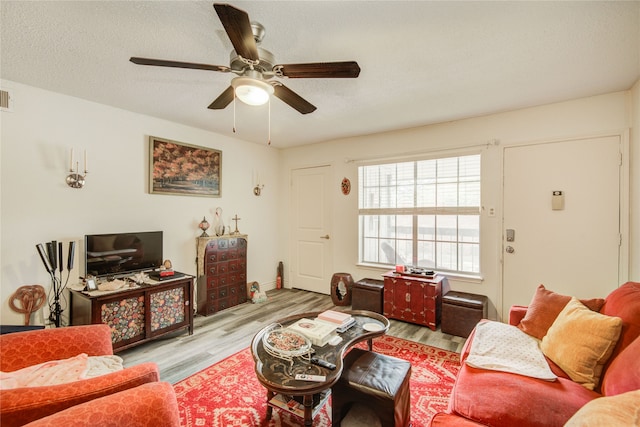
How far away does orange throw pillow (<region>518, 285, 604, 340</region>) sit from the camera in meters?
1.99

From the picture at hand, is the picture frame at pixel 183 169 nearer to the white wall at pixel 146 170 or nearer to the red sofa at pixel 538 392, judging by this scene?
the white wall at pixel 146 170

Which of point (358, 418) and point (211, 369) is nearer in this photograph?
point (358, 418)

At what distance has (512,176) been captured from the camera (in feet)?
10.5

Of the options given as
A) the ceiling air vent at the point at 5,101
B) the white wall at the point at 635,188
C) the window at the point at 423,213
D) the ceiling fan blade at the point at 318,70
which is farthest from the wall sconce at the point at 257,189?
the white wall at the point at 635,188

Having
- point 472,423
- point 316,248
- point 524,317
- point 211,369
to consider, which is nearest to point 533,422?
point 472,423

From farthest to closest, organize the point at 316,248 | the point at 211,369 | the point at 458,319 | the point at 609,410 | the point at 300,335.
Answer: the point at 316,248 → the point at 458,319 → the point at 211,369 → the point at 300,335 → the point at 609,410

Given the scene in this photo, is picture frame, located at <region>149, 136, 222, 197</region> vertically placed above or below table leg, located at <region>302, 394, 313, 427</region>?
above

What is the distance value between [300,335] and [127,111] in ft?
10.4

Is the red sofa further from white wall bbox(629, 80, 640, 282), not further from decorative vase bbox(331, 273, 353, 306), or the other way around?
decorative vase bbox(331, 273, 353, 306)

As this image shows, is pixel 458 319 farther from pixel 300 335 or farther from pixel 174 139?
pixel 174 139

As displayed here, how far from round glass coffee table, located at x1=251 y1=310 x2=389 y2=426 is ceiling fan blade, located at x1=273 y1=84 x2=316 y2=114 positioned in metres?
1.68

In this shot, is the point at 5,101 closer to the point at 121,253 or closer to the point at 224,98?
the point at 121,253

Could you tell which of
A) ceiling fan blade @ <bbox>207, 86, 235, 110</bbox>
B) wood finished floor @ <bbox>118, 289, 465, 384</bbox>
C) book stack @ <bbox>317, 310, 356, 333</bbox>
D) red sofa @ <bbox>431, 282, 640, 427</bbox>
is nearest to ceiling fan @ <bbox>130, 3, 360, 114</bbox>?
ceiling fan blade @ <bbox>207, 86, 235, 110</bbox>

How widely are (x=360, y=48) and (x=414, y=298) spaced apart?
2.76m
